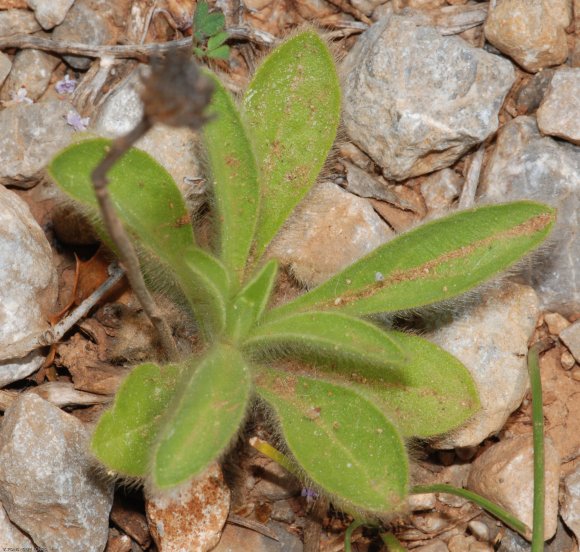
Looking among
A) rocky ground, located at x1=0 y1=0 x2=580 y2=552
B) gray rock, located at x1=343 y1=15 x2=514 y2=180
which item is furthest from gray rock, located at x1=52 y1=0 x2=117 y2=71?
gray rock, located at x1=343 y1=15 x2=514 y2=180

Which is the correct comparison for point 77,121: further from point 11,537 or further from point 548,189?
point 548,189

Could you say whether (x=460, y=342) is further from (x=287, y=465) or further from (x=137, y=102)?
(x=137, y=102)

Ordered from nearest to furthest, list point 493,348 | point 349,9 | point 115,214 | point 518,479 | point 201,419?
point 115,214
point 201,419
point 518,479
point 493,348
point 349,9

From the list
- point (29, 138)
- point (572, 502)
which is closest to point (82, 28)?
point (29, 138)

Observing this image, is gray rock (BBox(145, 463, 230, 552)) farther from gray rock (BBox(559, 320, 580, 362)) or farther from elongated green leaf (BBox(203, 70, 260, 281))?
gray rock (BBox(559, 320, 580, 362))

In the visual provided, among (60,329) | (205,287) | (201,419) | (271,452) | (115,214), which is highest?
(115,214)

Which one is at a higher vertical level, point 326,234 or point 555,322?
point 326,234

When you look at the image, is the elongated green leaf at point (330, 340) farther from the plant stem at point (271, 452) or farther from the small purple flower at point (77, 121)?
the small purple flower at point (77, 121)

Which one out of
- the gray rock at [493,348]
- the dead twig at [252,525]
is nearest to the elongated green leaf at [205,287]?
the dead twig at [252,525]
